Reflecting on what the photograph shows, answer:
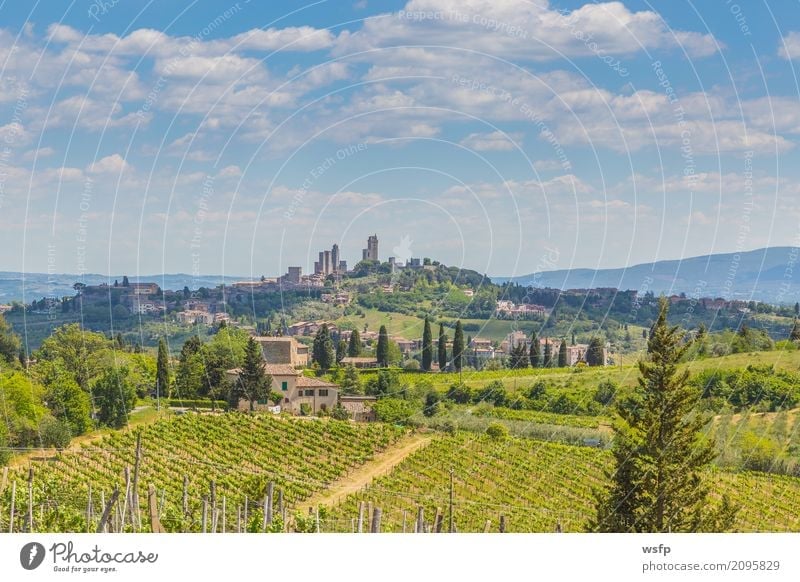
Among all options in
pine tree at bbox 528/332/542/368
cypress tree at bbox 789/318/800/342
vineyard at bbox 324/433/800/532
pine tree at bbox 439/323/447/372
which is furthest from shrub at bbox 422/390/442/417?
cypress tree at bbox 789/318/800/342

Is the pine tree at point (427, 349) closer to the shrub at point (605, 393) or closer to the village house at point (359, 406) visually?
the shrub at point (605, 393)

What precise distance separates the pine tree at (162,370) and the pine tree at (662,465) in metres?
31.6

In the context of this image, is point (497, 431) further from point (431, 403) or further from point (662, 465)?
point (662, 465)

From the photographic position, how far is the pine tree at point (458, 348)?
60.4 metres

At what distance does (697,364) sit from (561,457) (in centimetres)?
1759

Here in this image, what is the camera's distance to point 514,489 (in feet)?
116

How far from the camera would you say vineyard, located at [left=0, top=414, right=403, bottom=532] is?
25391 mm

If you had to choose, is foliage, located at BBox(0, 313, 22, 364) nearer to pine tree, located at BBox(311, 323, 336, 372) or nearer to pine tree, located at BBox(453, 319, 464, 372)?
pine tree, located at BBox(311, 323, 336, 372)

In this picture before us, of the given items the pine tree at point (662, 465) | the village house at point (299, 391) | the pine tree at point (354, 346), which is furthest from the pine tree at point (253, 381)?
the pine tree at point (662, 465)

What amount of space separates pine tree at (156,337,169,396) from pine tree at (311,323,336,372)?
451 inches

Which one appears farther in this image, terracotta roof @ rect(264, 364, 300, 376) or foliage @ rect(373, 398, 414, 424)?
terracotta roof @ rect(264, 364, 300, 376)

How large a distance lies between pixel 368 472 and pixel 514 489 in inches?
213

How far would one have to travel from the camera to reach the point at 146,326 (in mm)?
65438

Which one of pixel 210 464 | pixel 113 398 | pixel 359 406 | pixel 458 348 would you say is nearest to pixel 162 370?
pixel 113 398
